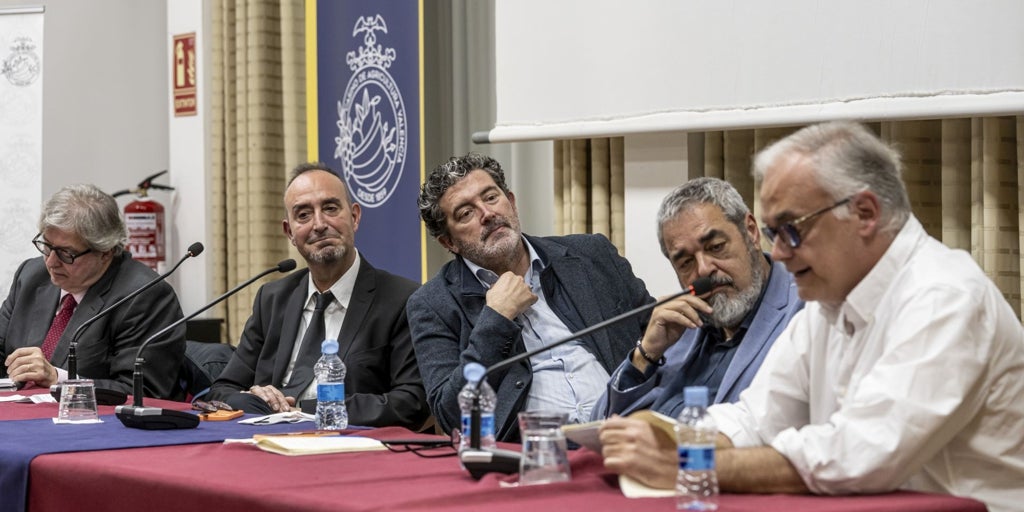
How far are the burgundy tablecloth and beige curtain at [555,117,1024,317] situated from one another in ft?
4.81

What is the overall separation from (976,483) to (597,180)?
2761 millimetres

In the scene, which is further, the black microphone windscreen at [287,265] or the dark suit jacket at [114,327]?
the dark suit jacket at [114,327]

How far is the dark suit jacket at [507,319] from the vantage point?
10.9ft

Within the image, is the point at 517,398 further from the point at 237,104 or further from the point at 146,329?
the point at 237,104

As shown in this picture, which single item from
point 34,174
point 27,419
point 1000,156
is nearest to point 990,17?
point 1000,156

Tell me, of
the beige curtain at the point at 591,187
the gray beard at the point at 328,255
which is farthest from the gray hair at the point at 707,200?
the beige curtain at the point at 591,187

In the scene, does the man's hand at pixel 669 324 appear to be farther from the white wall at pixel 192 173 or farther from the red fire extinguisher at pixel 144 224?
the red fire extinguisher at pixel 144 224

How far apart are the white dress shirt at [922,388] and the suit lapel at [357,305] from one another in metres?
1.93

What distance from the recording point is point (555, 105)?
4602 mm

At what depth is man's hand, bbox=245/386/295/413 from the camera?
360 centimetres

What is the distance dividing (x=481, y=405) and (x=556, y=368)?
3.49 feet

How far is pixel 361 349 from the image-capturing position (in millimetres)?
3846

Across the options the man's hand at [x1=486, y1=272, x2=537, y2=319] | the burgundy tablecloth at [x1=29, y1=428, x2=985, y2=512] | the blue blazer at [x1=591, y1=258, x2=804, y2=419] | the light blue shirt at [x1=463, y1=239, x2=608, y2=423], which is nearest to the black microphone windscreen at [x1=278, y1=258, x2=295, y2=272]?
the light blue shirt at [x1=463, y1=239, x2=608, y2=423]


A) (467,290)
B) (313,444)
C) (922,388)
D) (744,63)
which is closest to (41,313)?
(467,290)
